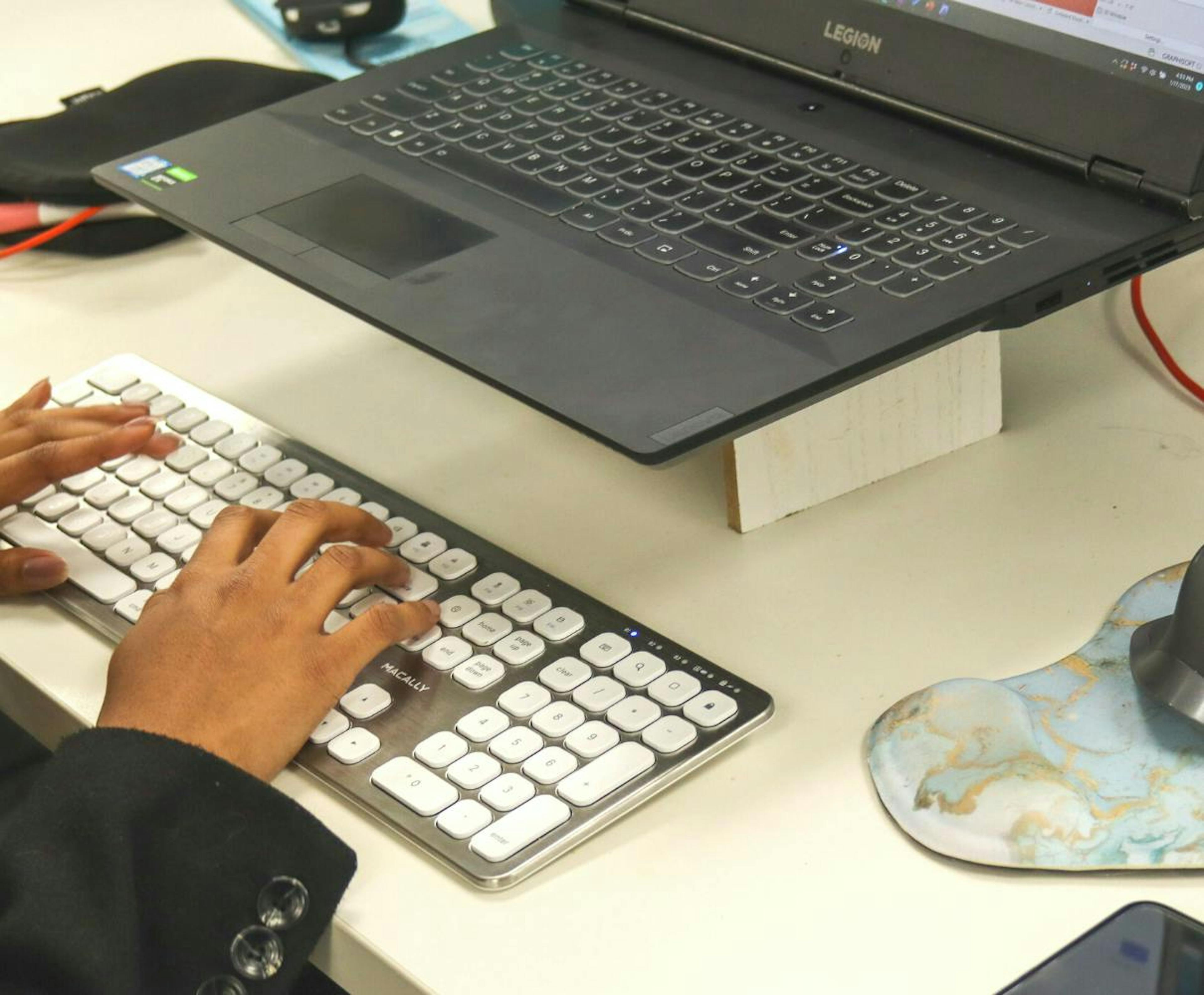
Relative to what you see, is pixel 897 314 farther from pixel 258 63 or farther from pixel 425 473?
pixel 258 63

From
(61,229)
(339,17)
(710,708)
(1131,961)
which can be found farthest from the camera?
(339,17)

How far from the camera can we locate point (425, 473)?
0.73 m

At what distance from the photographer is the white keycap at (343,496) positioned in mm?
681

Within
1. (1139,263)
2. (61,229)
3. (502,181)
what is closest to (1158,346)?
(1139,263)

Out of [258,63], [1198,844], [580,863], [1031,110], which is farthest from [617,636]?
[258,63]

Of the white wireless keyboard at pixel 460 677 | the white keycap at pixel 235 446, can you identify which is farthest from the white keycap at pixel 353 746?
the white keycap at pixel 235 446

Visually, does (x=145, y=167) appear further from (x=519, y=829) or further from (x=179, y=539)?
(x=519, y=829)

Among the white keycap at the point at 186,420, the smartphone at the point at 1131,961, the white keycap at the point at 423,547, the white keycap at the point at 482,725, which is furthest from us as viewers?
the white keycap at the point at 186,420

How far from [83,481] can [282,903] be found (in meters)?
0.30

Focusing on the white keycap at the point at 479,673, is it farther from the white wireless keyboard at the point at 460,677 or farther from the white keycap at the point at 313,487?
the white keycap at the point at 313,487

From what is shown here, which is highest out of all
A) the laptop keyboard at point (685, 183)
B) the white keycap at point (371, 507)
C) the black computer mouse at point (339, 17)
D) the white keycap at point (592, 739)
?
the laptop keyboard at point (685, 183)

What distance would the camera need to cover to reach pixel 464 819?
51 cm

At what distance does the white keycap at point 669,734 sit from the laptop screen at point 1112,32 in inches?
13.9

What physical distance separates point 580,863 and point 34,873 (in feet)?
0.63
